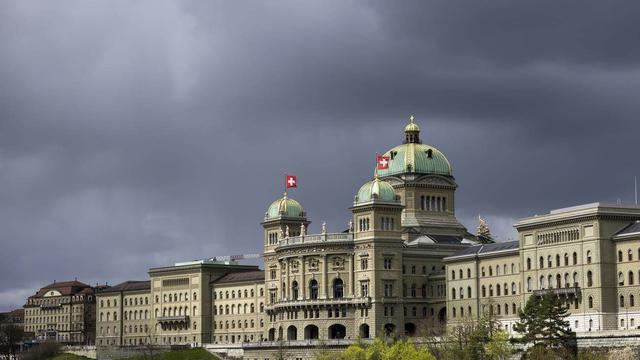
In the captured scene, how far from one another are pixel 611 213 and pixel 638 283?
974 centimetres

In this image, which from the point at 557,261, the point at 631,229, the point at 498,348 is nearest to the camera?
the point at 498,348

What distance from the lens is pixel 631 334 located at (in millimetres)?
161125

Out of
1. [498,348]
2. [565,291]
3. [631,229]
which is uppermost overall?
[631,229]

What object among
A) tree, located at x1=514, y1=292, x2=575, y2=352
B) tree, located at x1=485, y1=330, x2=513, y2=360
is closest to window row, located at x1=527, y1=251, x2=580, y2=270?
tree, located at x1=514, y1=292, x2=575, y2=352

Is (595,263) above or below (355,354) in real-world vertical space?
above

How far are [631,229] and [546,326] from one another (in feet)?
66.2

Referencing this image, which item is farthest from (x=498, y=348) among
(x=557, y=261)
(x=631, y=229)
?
(x=557, y=261)

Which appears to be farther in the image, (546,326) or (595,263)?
(595,263)

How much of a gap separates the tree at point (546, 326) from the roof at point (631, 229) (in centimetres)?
1499

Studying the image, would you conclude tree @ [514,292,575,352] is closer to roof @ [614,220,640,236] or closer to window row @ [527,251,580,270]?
window row @ [527,251,580,270]

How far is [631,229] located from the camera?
17938 cm

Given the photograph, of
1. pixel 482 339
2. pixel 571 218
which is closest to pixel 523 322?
pixel 482 339

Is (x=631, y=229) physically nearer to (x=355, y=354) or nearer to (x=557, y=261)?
(x=557, y=261)

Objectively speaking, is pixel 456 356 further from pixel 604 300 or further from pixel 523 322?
pixel 604 300
